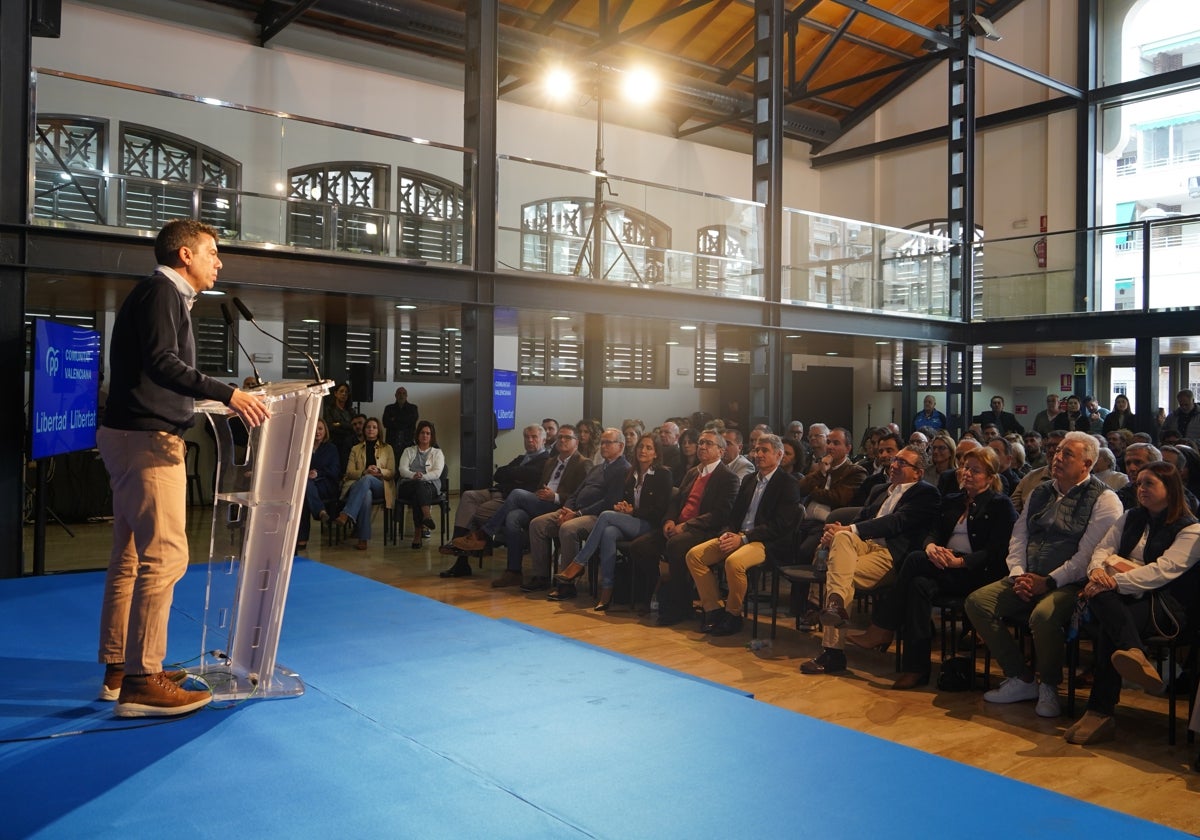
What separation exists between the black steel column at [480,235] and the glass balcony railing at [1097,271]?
6981mm

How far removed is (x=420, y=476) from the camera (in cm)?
866

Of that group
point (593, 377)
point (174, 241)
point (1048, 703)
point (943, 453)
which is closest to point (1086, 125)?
point (593, 377)

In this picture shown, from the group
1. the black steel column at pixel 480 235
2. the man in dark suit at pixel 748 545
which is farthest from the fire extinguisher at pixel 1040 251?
the man in dark suit at pixel 748 545

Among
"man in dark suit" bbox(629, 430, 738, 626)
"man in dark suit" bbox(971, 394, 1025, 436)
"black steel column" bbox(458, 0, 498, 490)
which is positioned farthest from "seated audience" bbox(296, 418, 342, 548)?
"man in dark suit" bbox(971, 394, 1025, 436)

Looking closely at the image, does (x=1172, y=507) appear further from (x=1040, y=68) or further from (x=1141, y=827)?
(x=1040, y=68)

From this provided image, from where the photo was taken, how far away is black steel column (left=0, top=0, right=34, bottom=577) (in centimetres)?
591

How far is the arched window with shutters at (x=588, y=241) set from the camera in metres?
8.17

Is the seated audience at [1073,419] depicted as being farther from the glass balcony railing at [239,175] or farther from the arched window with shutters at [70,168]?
the arched window with shutters at [70,168]

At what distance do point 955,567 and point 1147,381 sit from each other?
8227 mm

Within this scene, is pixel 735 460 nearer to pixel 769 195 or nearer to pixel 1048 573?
pixel 1048 573

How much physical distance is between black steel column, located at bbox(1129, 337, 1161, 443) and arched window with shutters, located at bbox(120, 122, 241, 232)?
992cm

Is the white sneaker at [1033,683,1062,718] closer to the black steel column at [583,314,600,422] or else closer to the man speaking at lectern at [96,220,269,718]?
the man speaking at lectern at [96,220,269,718]

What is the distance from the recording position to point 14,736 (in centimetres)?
289

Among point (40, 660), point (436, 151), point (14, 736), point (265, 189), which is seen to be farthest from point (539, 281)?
point (14, 736)
